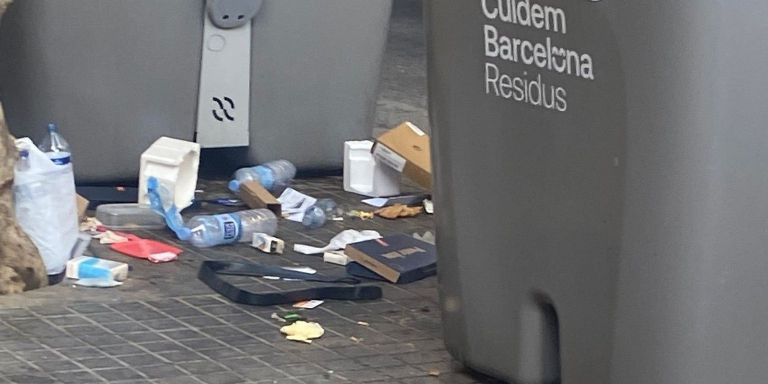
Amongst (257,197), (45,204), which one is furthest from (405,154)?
(45,204)

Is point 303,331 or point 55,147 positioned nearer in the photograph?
point 303,331

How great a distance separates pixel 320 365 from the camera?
151 inches

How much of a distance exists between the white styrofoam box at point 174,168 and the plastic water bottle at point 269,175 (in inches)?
11.3

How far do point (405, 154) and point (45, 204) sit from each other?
63.9 inches

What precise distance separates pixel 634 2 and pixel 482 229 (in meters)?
0.74

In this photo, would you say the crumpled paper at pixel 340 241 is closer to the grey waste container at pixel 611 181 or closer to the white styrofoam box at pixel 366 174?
the white styrofoam box at pixel 366 174

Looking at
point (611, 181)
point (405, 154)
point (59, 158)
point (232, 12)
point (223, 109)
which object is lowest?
point (405, 154)

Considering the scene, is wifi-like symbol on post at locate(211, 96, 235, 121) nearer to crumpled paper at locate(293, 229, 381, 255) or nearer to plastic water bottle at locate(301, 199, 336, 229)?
plastic water bottle at locate(301, 199, 336, 229)

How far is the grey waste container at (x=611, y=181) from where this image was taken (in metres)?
2.94

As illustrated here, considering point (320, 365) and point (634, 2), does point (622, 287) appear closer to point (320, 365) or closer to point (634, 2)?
point (634, 2)

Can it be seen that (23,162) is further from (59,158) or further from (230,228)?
(230,228)

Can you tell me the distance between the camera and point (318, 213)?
5363mm

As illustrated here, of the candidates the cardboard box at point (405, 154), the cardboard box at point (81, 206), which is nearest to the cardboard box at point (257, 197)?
the cardboard box at point (405, 154)

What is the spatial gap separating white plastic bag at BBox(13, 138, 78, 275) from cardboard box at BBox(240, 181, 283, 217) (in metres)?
0.98
